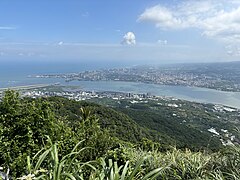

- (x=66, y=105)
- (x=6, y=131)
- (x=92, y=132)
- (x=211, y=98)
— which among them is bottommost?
(x=211, y=98)

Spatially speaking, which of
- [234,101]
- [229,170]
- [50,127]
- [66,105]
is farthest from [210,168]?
[234,101]

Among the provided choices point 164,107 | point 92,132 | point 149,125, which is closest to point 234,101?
point 164,107

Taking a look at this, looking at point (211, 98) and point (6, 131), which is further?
point (211, 98)

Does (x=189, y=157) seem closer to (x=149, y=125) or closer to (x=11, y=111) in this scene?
(x=11, y=111)

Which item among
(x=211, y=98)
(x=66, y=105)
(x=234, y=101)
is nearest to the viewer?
(x=66, y=105)

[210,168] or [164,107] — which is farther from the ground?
[210,168]

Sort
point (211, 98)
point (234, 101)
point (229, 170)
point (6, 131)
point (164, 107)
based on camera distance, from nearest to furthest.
Result: point (229, 170), point (6, 131), point (164, 107), point (234, 101), point (211, 98)

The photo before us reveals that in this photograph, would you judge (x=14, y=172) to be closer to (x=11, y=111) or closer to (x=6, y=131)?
(x=6, y=131)

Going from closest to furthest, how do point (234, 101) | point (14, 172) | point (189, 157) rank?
point (189, 157) < point (14, 172) < point (234, 101)

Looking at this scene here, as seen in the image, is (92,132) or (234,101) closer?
(92,132)
